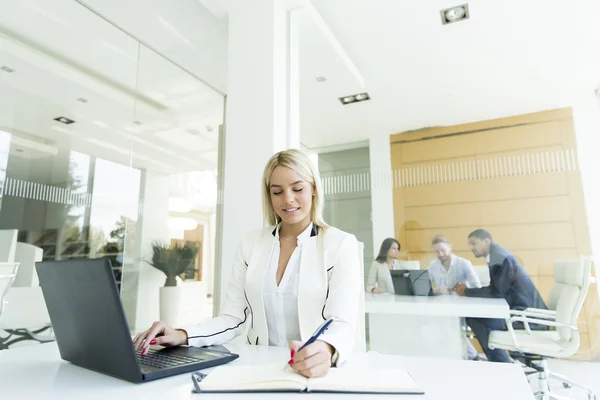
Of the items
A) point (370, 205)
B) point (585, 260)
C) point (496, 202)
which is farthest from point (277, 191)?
point (585, 260)

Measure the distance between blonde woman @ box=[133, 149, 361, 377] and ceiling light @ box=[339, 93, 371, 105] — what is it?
1.47m

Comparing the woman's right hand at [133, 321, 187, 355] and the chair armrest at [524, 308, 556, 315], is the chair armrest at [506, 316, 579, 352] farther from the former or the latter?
the woman's right hand at [133, 321, 187, 355]

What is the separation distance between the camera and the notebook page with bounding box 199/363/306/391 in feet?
2.52

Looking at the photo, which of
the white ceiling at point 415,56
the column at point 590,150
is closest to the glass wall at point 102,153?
the white ceiling at point 415,56

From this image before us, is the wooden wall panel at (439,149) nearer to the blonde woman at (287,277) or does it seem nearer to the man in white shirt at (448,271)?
the man in white shirt at (448,271)

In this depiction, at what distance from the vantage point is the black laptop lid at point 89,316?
820mm

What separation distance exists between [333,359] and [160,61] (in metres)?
2.67

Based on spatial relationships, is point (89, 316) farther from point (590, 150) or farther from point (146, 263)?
point (590, 150)

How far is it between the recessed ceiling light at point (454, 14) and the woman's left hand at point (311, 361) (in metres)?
2.48

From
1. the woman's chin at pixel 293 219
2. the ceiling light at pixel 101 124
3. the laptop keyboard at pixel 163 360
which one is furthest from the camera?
the ceiling light at pixel 101 124

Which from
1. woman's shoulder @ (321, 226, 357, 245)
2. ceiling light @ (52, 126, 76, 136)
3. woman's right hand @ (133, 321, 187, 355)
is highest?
ceiling light @ (52, 126, 76, 136)

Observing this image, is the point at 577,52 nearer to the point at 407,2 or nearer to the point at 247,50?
the point at 407,2

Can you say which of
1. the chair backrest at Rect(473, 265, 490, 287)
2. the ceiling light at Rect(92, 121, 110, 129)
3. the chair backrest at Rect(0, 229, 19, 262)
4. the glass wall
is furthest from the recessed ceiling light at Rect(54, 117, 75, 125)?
the chair backrest at Rect(473, 265, 490, 287)

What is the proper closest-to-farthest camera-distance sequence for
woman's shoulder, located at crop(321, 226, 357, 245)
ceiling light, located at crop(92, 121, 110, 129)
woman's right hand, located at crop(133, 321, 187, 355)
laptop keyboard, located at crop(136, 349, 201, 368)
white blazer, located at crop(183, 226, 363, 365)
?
laptop keyboard, located at crop(136, 349, 201, 368) → woman's right hand, located at crop(133, 321, 187, 355) → white blazer, located at crop(183, 226, 363, 365) → woman's shoulder, located at crop(321, 226, 357, 245) → ceiling light, located at crop(92, 121, 110, 129)
